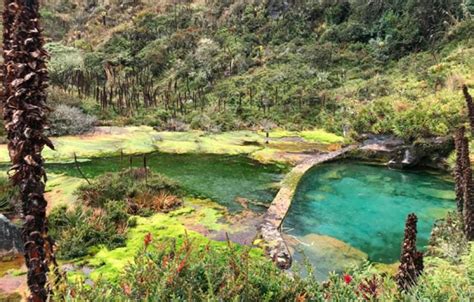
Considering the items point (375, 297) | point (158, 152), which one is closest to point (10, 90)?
point (375, 297)

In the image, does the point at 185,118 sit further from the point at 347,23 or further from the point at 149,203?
the point at 347,23

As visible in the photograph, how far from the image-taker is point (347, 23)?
39.9 metres

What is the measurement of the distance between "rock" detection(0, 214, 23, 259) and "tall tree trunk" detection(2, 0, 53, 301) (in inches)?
196

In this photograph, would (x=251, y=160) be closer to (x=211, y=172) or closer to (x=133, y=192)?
(x=211, y=172)

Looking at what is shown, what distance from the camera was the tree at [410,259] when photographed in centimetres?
439

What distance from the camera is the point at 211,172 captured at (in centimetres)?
1716

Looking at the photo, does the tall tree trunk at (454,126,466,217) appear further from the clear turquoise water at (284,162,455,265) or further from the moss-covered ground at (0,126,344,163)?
the moss-covered ground at (0,126,344,163)

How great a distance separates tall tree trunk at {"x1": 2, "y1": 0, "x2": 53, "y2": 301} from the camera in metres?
4.46

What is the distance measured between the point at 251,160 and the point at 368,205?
696 cm

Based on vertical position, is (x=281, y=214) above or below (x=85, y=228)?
below

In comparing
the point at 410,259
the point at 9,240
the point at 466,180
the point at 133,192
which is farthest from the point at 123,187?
the point at 410,259

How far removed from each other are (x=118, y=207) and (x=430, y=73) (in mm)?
22071

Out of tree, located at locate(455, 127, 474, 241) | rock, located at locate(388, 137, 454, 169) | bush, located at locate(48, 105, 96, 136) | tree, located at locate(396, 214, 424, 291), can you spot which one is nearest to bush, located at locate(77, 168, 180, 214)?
tree, located at locate(455, 127, 474, 241)

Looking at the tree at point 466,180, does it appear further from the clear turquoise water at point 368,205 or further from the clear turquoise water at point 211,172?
the clear turquoise water at point 211,172
